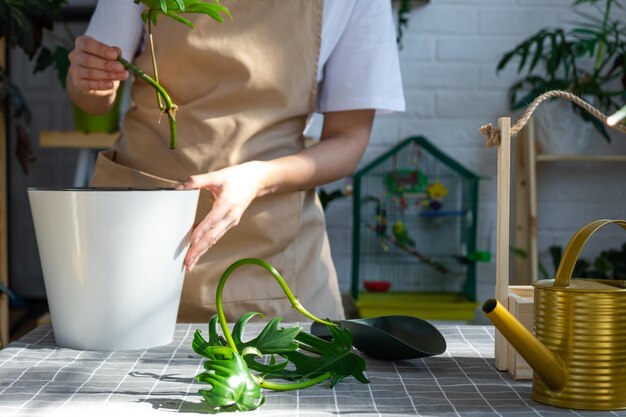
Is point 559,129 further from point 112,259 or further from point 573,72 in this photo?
point 112,259

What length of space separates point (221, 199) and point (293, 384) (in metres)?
0.34

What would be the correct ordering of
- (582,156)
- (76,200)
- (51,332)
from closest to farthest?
(76,200), (51,332), (582,156)

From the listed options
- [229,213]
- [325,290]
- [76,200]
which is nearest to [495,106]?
[325,290]

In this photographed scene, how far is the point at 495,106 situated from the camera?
3.42 metres

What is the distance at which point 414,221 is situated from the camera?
336 cm

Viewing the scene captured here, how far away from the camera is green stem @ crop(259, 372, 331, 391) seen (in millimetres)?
674

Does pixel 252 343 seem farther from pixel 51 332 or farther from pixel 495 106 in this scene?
pixel 495 106

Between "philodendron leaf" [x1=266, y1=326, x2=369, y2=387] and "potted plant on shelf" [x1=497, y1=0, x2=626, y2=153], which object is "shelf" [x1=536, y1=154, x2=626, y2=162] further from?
"philodendron leaf" [x1=266, y1=326, x2=369, y2=387]

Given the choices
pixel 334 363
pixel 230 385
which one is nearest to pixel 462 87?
pixel 334 363

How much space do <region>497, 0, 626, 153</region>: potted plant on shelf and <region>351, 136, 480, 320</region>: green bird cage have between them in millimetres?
385

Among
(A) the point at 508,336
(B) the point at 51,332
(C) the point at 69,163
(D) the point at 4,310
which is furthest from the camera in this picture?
(C) the point at 69,163

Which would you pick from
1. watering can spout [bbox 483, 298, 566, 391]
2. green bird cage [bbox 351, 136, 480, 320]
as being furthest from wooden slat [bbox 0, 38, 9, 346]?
watering can spout [bbox 483, 298, 566, 391]

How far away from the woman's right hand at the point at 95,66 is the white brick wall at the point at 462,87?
2331 millimetres

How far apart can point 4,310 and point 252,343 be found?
6.81 feet
